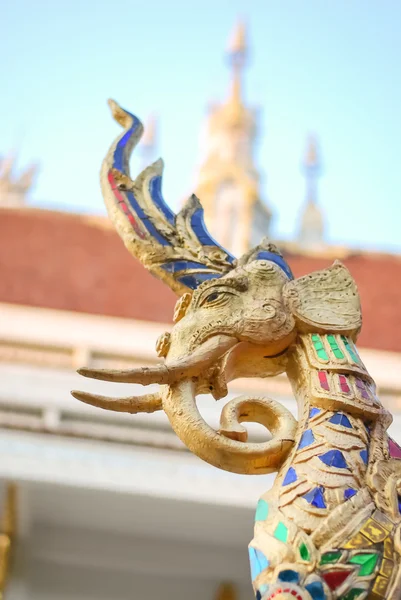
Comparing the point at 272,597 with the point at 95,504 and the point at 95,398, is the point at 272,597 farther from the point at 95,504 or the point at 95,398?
the point at 95,504

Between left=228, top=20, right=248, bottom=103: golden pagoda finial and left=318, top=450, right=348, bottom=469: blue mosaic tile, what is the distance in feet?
26.7

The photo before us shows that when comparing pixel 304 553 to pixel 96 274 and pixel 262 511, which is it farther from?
pixel 96 274

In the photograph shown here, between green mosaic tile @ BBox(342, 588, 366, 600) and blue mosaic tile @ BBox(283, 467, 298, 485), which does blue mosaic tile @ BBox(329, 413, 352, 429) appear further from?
green mosaic tile @ BBox(342, 588, 366, 600)

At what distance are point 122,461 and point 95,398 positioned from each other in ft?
9.00

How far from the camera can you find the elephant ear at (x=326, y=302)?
122 centimetres

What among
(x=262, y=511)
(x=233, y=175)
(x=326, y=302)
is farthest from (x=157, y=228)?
(x=233, y=175)

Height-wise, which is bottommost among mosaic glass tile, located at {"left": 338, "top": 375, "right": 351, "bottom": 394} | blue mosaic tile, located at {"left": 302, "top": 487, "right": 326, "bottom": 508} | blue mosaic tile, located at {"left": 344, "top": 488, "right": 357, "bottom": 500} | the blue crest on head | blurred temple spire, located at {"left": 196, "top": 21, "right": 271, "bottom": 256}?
blue mosaic tile, located at {"left": 302, "top": 487, "right": 326, "bottom": 508}

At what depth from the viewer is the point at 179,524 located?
159 inches

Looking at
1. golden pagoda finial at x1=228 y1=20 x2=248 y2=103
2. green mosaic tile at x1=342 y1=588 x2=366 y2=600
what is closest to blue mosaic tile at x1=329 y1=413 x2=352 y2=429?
green mosaic tile at x1=342 y1=588 x2=366 y2=600

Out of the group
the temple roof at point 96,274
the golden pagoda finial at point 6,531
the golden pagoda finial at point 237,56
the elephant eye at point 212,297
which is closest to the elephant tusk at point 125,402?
the elephant eye at point 212,297

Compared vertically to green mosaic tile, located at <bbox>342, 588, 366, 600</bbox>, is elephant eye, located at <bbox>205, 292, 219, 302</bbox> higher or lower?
higher

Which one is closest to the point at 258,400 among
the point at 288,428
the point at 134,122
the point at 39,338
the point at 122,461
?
the point at 288,428

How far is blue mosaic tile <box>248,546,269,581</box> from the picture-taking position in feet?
3.23

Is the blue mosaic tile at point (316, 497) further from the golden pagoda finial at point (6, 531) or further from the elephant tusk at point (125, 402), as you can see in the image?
the golden pagoda finial at point (6, 531)
